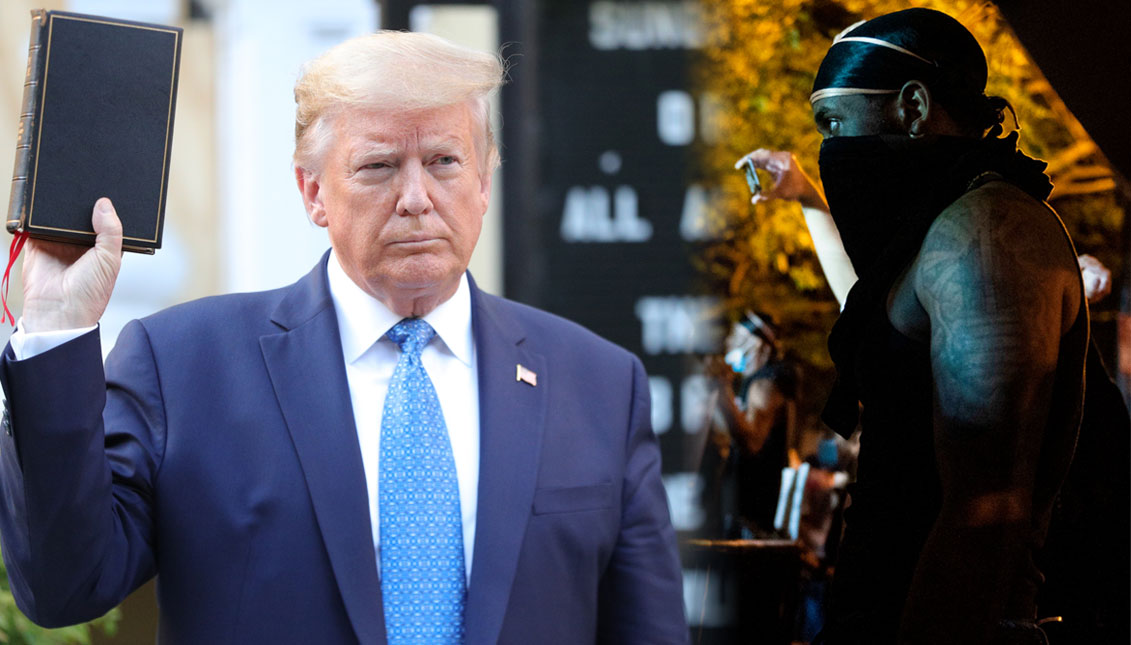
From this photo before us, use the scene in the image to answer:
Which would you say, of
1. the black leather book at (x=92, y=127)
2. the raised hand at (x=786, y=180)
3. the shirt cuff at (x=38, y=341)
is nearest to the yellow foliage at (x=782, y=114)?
the raised hand at (x=786, y=180)

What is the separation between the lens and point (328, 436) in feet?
6.96

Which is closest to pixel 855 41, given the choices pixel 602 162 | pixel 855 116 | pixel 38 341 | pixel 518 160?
pixel 855 116

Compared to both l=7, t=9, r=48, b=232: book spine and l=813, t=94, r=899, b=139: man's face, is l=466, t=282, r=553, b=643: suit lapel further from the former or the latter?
l=7, t=9, r=48, b=232: book spine

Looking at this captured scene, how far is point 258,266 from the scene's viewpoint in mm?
5109

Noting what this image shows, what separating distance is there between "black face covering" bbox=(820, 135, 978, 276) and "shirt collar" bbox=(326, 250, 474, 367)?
0.68m

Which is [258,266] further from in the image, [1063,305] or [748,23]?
[1063,305]

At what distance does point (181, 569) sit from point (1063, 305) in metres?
1.48

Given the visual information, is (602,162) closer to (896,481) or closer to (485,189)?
(485,189)

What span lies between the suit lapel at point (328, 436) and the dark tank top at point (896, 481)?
0.79 metres

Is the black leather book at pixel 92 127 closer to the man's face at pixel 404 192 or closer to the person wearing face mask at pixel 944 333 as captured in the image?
the man's face at pixel 404 192

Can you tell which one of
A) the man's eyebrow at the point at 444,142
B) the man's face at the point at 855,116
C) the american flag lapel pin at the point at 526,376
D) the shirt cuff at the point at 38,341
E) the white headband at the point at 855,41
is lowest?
the american flag lapel pin at the point at 526,376

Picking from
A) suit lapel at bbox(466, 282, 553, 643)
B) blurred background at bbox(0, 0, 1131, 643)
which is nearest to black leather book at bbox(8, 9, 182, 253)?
suit lapel at bbox(466, 282, 553, 643)

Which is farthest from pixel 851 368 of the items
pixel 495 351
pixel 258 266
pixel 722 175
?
pixel 258 266

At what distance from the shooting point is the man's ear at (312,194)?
7.29 feet
